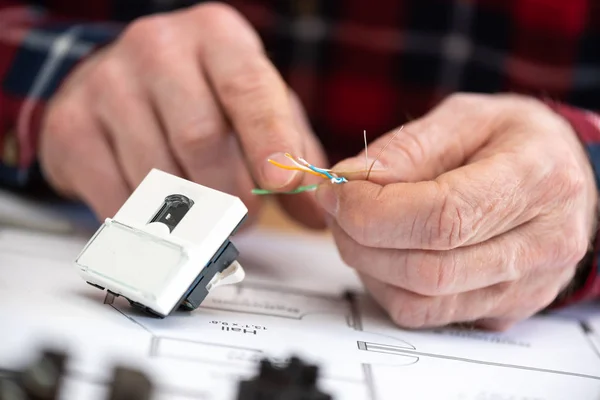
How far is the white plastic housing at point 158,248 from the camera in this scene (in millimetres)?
396

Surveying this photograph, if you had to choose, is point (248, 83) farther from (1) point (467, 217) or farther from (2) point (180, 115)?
(1) point (467, 217)

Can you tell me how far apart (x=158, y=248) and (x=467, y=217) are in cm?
21

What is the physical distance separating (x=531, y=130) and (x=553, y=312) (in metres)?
0.19

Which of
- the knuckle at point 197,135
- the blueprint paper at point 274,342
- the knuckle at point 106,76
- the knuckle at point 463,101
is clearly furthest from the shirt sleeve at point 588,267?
the knuckle at point 106,76

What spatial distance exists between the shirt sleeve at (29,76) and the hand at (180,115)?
0.10 meters

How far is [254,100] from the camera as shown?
548 mm

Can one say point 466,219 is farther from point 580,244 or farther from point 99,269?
point 99,269

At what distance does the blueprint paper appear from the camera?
376mm

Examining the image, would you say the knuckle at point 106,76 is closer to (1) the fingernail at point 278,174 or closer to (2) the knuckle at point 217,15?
(2) the knuckle at point 217,15

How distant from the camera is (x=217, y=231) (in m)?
0.41

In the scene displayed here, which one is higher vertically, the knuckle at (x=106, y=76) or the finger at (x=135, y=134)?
the knuckle at (x=106, y=76)

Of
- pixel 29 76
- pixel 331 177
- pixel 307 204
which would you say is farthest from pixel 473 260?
pixel 29 76

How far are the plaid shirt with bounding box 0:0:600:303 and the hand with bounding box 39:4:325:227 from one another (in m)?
0.27

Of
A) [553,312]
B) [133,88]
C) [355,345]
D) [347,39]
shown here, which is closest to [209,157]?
[133,88]
